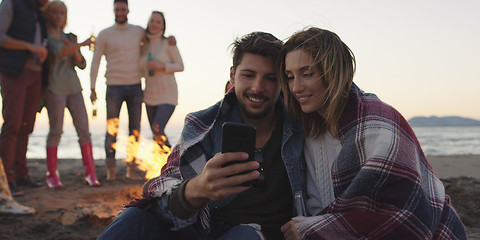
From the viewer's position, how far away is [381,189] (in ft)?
6.03

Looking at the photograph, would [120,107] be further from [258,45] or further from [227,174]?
[227,174]

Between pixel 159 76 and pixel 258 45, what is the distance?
3309 mm

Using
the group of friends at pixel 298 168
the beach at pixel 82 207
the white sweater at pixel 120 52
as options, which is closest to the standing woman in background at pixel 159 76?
the white sweater at pixel 120 52

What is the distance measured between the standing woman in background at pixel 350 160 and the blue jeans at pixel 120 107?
3724 millimetres

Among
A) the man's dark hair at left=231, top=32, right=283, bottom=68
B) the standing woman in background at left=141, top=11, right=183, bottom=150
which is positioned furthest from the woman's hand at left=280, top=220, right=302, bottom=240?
the standing woman in background at left=141, top=11, right=183, bottom=150

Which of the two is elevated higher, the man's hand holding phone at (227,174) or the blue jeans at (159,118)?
the man's hand holding phone at (227,174)

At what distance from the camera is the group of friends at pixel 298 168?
1827 millimetres

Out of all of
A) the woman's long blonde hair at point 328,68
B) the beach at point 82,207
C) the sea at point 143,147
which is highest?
the woman's long blonde hair at point 328,68

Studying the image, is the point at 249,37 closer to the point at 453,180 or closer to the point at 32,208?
the point at 32,208

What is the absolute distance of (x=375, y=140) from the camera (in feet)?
6.30

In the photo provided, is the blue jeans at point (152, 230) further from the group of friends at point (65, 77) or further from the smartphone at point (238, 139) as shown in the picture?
the group of friends at point (65, 77)

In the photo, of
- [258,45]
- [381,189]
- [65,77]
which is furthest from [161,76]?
[381,189]

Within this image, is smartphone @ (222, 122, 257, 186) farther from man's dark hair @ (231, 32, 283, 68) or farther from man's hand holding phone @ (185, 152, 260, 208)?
man's dark hair @ (231, 32, 283, 68)

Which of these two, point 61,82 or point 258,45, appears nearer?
point 258,45
